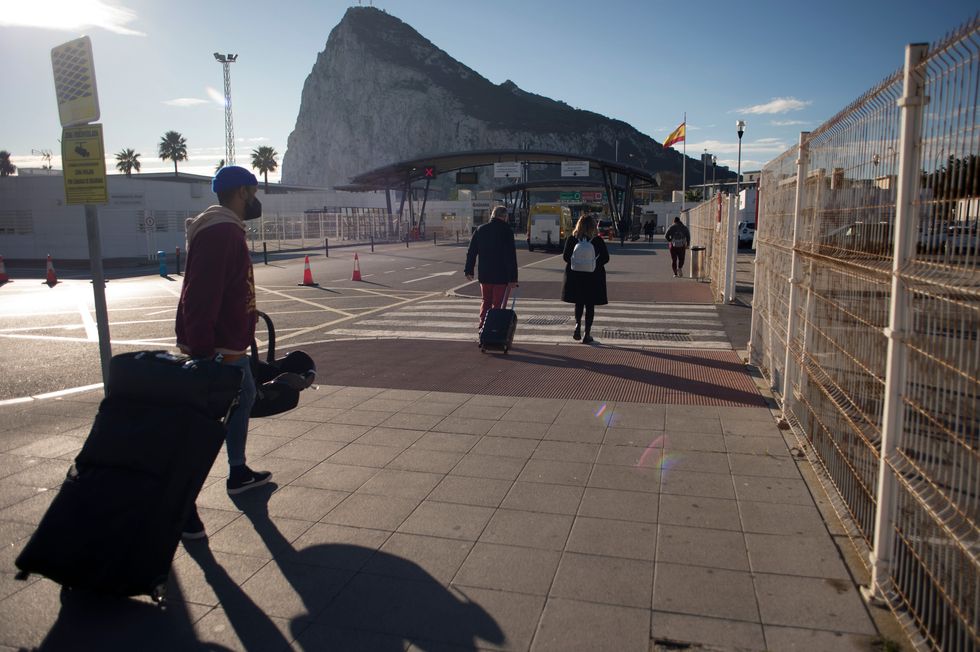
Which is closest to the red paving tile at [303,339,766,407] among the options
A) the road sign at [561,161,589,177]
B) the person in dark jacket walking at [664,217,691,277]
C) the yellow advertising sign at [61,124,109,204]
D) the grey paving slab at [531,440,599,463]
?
the grey paving slab at [531,440,599,463]

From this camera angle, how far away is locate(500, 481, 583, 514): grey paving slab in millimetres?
4238

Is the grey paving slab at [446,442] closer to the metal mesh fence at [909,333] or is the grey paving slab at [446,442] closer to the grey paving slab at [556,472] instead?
the grey paving slab at [556,472]

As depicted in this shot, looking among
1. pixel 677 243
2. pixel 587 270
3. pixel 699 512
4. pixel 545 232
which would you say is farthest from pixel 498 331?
pixel 545 232

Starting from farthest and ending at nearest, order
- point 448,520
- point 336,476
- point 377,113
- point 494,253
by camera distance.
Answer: point 377,113, point 494,253, point 336,476, point 448,520

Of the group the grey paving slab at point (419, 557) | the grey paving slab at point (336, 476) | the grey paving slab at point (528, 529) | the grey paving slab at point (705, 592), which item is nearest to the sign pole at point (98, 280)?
the grey paving slab at point (336, 476)

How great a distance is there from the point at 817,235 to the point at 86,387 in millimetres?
7026

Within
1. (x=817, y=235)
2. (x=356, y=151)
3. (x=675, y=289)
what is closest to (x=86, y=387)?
(x=817, y=235)

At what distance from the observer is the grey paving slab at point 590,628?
114 inches

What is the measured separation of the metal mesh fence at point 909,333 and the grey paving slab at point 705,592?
57 cm

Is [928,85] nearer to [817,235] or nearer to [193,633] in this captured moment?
[817,235]

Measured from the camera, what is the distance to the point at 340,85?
539ft

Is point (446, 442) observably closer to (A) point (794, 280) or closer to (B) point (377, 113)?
(A) point (794, 280)

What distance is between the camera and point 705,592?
327 centimetres

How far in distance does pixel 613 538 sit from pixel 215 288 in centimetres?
244
